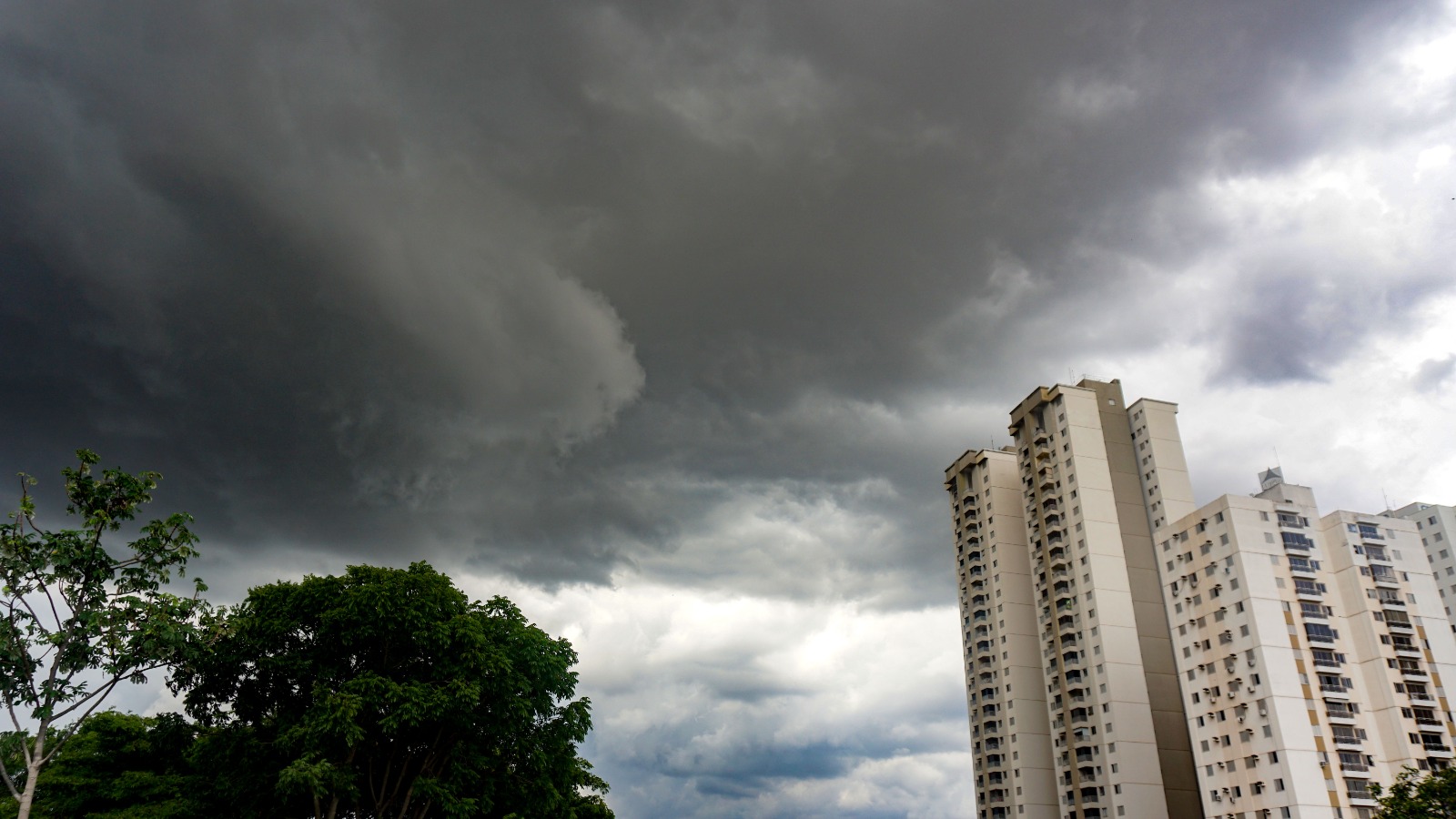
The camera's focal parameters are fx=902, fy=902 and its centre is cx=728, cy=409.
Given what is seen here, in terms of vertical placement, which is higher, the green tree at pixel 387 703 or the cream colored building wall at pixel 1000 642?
the cream colored building wall at pixel 1000 642

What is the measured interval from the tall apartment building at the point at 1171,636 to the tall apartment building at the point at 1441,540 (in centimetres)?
3232

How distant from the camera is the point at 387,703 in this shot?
125 feet

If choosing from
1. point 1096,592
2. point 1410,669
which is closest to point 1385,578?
point 1410,669

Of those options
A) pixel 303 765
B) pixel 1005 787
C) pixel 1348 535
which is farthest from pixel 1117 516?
pixel 303 765

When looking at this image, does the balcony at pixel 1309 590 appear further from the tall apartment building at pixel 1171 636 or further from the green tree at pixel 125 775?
the green tree at pixel 125 775

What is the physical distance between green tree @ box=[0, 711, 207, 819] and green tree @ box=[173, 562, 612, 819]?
6.20ft

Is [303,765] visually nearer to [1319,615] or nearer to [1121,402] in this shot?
[1319,615]

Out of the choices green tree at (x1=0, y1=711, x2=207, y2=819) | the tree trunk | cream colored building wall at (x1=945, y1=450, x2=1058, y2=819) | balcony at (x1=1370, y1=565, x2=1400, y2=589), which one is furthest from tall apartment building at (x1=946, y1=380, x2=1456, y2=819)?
the tree trunk

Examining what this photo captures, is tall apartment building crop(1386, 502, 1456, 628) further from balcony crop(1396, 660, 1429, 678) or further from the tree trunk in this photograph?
the tree trunk

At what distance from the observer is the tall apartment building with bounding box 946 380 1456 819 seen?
221ft

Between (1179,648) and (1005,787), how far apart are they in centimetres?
2643

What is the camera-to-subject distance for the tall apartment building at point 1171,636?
6725 centimetres

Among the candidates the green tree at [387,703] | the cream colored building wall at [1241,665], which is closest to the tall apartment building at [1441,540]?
the cream colored building wall at [1241,665]

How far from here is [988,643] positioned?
331ft
